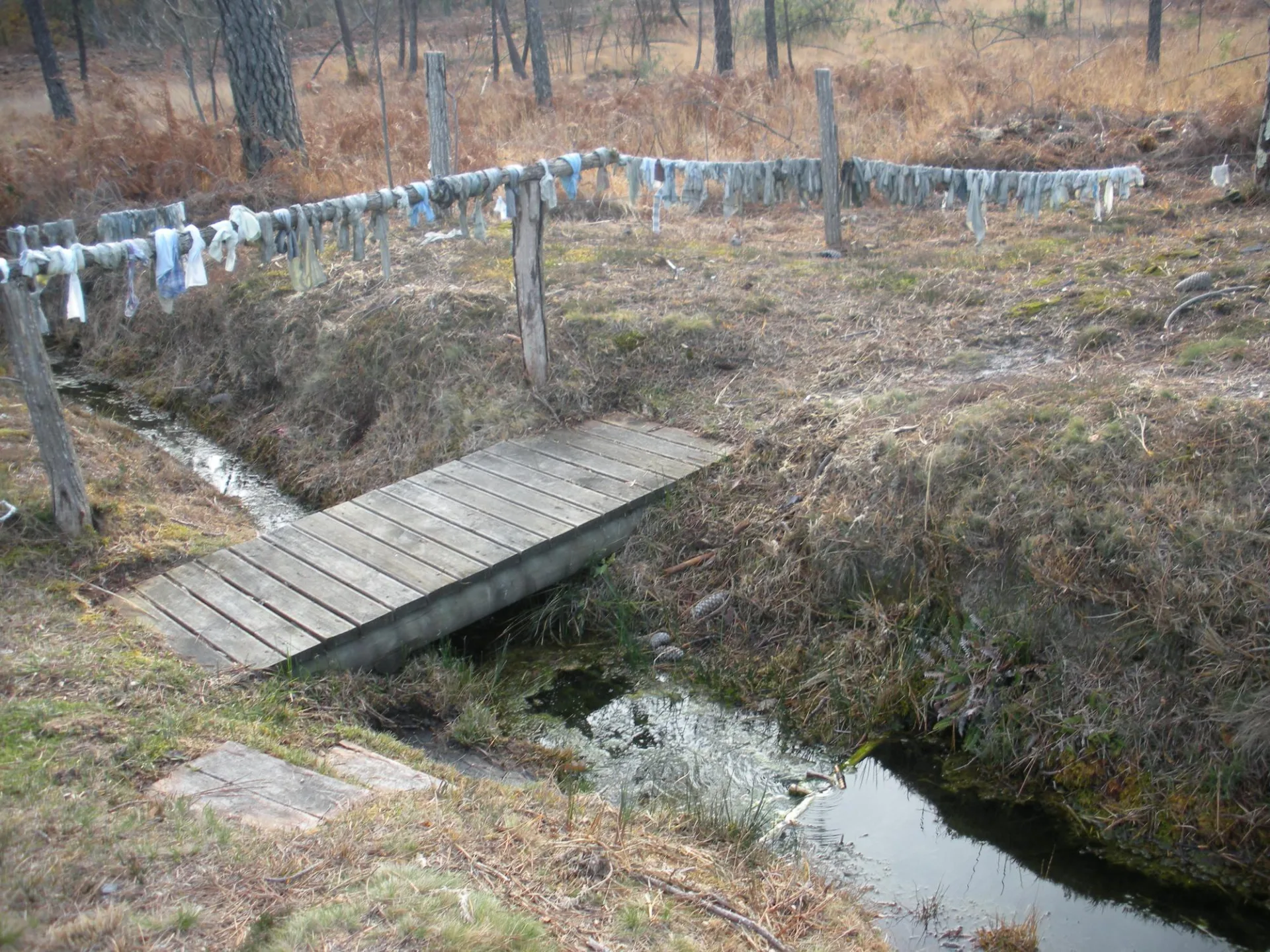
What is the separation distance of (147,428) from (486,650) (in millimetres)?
4686

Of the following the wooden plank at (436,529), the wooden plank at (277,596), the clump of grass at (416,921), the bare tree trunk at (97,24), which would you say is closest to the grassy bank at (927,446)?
the wooden plank at (436,529)

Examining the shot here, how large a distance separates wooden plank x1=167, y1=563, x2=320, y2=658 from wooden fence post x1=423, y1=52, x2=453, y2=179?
484 cm

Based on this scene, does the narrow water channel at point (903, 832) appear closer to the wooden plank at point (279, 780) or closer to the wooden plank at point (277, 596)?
the wooden plank at point (277, 596)

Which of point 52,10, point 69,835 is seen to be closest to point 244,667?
point 69,835

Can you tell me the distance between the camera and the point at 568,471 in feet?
19.2

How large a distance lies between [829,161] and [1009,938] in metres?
6.71

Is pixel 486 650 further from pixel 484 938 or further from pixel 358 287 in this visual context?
pixel 358 287

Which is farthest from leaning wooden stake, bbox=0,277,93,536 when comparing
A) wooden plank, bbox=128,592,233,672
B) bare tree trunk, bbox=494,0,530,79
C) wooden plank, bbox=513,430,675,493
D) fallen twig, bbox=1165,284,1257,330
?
bare tree trunk, bbox=494,0,530,79

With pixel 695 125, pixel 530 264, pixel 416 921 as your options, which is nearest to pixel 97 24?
pixel 695 125

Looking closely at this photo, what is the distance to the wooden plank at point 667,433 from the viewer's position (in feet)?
19.4

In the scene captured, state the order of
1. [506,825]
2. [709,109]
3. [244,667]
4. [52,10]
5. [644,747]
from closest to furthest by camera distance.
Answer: [506,825]
[244,667]
[644,747]
[709,109]
[52,10]

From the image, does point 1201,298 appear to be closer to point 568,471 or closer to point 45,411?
point 568,471

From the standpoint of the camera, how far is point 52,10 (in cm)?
2742

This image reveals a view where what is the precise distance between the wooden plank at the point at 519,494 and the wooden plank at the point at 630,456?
54cm
